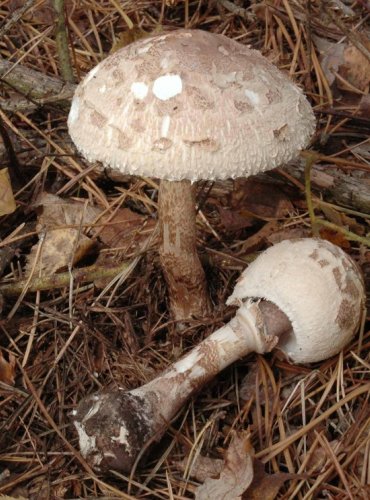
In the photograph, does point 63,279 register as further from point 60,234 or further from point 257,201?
point 257,201

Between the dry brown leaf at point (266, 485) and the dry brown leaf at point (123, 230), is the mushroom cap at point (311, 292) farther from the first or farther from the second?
the dry brown leaf at point (123, 230)

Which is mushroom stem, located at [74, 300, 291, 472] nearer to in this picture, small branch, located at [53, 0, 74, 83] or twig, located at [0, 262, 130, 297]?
twig, located at [0, 262, 130, 297]

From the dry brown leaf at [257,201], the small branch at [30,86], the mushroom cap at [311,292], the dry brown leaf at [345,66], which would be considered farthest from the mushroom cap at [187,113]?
the dry brown leaf at [345,66]

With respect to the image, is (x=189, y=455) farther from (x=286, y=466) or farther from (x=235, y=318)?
(x=235, y=318)

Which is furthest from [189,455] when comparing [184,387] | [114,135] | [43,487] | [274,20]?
[274,20]

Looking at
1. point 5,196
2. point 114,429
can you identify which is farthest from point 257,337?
point 5,196

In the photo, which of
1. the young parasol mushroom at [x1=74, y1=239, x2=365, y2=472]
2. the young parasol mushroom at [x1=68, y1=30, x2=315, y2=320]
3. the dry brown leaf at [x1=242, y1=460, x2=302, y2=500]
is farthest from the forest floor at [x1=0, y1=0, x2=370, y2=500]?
the young parasol mushroom at [x1=68, y1=30, x2=315, y2=320]
